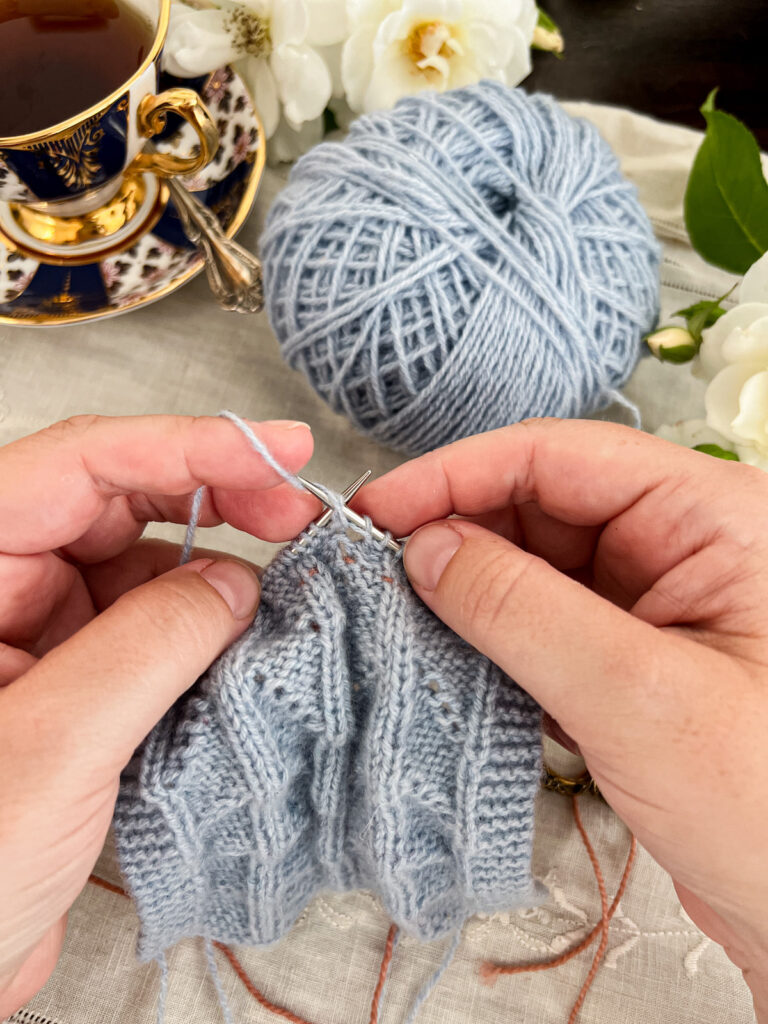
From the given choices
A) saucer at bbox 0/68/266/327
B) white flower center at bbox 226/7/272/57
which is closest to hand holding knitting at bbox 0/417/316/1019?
saucer at bbox 0/68/266/327

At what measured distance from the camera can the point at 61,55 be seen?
774 millimetres

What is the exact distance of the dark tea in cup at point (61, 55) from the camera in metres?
0.75

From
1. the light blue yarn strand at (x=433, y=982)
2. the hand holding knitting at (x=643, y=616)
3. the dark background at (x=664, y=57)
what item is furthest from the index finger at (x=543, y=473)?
the dark background at (x=664, y=57)

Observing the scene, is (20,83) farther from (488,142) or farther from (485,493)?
(485,493)

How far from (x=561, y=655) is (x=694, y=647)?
0.28ft

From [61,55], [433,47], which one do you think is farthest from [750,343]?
[61,55]

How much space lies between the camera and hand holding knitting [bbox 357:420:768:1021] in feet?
1.61

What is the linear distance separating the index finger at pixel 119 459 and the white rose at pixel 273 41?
17.0 inches

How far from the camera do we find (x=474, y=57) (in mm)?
811

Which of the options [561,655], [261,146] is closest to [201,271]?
[261,146]

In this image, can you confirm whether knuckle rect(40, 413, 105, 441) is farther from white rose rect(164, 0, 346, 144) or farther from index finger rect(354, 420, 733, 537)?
white rose rect(164, 0, 346, 144)

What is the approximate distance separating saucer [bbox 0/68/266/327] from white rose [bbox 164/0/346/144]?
0.18 ft

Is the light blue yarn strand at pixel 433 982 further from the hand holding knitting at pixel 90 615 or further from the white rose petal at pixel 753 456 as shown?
the white rose petal at pixel 753 456

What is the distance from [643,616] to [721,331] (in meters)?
0.28
